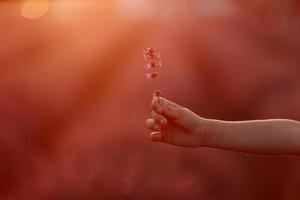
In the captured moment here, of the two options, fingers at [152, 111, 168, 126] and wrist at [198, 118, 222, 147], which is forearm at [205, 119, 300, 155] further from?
fingers at [152, 111, 168, 126]

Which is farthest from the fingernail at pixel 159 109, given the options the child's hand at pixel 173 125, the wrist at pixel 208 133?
the wrist at pixel 208 133

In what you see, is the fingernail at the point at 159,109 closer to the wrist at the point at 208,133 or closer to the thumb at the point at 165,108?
the thumb at the point at 165,108

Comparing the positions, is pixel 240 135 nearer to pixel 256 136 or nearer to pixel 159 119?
pixel 256 136

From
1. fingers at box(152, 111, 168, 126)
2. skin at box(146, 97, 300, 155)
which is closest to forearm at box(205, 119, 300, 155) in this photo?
skin at box(146, 97, 300, 155)

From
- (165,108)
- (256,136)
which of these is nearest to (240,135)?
(256,136)

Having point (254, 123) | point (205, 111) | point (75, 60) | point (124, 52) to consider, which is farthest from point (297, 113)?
point (254, 123)
